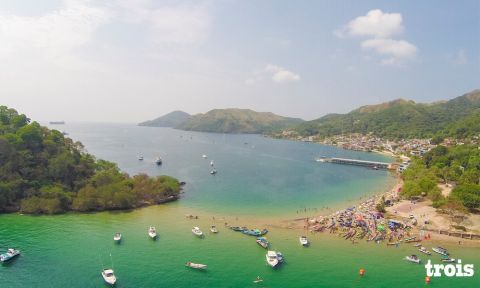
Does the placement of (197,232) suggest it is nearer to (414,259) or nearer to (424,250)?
(414,259)

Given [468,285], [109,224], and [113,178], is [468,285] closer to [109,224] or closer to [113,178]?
[109,224]

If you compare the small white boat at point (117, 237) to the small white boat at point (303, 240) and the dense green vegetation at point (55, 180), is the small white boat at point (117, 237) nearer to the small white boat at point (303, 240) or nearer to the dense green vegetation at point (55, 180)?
the dense green vegetation at point (55, 180)

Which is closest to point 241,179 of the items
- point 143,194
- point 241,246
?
point 143,194

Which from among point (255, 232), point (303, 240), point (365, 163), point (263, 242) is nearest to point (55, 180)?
point (255, 232)

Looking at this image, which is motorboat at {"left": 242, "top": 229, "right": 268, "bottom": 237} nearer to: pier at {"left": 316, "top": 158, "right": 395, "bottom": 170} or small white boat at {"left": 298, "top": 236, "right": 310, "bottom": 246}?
small white boat at {"left": 298, "top": 236, "right": 310, "bottom": 246}

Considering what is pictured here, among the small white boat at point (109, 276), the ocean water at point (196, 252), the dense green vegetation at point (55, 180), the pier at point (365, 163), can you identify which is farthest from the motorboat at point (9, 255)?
the pier at point (365, 163)

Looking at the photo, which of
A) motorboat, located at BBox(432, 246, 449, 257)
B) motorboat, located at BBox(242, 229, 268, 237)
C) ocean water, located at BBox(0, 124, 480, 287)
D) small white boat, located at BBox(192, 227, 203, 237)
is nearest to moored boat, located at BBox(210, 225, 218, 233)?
ocean water, located at BBox(0, 124, 480, 287)

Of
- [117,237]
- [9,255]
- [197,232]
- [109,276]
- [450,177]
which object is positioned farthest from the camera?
[450,177]
